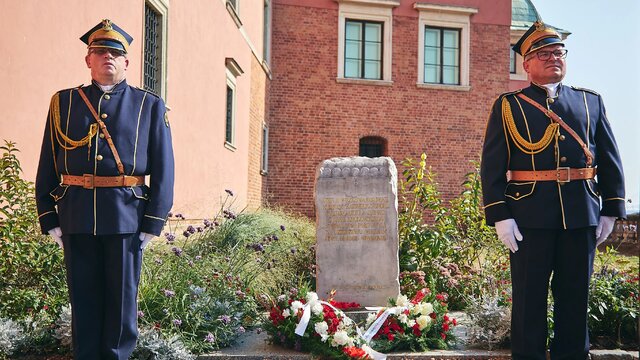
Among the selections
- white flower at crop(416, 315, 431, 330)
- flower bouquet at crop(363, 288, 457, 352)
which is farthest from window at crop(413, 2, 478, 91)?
white flower at crop(416, 315, 431, 330)

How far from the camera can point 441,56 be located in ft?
59.8

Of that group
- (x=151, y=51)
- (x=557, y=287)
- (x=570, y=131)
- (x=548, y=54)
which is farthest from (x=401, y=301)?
(x=151, y=51)

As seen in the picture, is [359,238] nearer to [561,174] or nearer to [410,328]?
[410,328]

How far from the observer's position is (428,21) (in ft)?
59.3

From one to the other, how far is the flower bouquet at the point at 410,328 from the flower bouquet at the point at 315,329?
0.18 m

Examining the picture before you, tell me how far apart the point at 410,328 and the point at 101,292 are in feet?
7.98

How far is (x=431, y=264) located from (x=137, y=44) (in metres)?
4.36

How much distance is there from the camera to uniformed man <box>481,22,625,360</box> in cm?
354

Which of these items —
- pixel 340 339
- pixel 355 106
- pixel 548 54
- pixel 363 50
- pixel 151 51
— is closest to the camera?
pixel 548 54

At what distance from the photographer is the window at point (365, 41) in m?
17.5

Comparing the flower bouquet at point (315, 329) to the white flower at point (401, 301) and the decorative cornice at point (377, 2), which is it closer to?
the white flower at point (401, 301)

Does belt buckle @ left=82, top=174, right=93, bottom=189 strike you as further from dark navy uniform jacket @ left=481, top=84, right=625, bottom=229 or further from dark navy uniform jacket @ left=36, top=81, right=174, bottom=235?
dark navy uniform jacket @ left=481, top=84, right=625, bottom=229

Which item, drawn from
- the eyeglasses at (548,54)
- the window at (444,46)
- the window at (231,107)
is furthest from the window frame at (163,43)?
the window at (444,46)

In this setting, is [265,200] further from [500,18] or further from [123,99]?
A: [123,99]
